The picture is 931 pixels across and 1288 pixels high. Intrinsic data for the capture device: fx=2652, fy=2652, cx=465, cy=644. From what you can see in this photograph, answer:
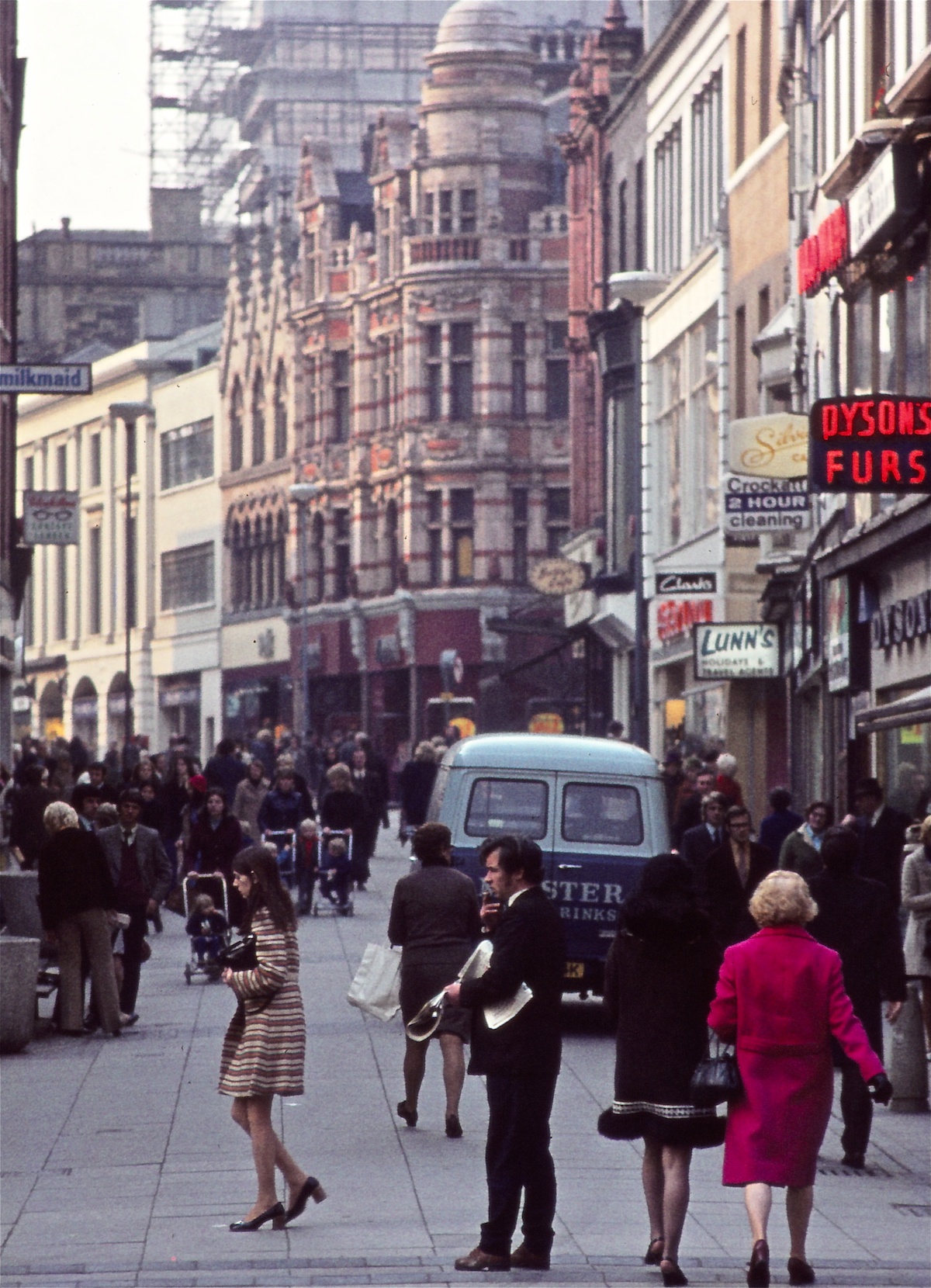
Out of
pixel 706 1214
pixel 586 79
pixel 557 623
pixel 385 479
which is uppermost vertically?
pixel 586 79

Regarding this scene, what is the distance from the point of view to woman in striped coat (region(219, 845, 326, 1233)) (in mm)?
10641

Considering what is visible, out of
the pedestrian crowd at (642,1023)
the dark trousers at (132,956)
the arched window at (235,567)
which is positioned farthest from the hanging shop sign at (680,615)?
the arched window at (235,567)

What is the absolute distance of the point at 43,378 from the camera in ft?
85.1

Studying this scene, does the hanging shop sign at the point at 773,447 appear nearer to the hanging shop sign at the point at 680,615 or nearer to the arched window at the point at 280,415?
the hanging shop sign at the point at 680,615

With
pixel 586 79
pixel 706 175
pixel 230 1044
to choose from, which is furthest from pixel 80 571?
pixel 230 1044

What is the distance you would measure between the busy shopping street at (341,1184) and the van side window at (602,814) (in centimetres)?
154

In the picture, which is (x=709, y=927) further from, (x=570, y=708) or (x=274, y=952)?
(x=570, y=708)

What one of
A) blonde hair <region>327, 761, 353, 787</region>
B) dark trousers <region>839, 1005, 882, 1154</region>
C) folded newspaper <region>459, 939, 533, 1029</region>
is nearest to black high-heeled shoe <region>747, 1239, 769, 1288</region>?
folded newspaper <region>459, 939, 533, 1029</region>

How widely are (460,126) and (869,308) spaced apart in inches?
1693

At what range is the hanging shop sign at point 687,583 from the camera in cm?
3250

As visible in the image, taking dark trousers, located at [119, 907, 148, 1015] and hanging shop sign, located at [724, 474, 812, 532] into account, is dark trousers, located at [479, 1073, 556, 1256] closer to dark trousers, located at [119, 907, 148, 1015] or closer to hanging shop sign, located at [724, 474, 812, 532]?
dark trousers, located at [119, 907, 148, 1015]

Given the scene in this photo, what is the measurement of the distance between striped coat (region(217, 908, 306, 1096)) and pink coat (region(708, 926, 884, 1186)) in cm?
217

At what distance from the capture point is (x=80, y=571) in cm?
8838

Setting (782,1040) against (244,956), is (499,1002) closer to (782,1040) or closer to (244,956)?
(782,1040)
